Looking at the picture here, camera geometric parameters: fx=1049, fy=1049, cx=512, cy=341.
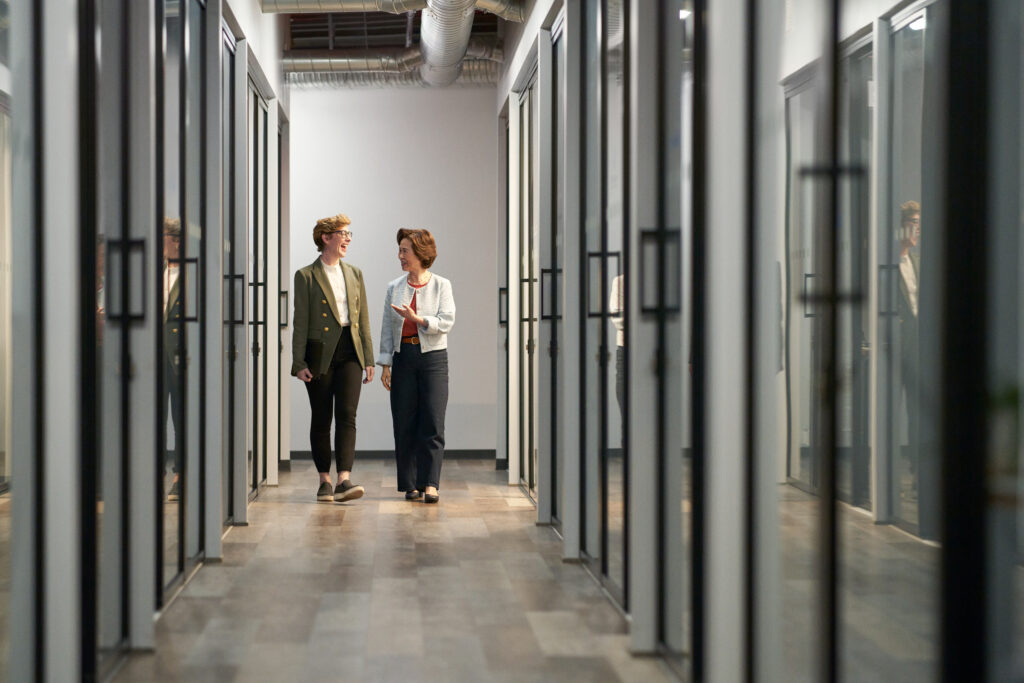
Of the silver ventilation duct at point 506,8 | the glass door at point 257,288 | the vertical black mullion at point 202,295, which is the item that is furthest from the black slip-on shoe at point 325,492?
the silver ventilation duct at point 506,8

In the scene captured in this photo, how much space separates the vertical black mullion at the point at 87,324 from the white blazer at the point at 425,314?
3465 millimetres

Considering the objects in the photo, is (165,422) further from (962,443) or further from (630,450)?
(962,443)

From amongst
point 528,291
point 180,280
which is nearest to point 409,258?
point 528,291

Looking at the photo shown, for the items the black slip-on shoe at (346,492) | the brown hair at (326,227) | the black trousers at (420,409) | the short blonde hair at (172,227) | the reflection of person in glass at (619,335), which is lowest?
the black slip-on shoe at (346,492)

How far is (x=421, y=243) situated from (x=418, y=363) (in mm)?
725

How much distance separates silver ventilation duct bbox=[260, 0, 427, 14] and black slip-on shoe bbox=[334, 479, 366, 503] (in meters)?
2.76

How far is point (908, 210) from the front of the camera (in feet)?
5.60

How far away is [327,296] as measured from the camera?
6.11 metres

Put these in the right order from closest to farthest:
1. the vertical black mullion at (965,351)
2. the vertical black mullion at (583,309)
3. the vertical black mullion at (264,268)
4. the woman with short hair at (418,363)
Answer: the vertical black mullion at (965,351)
the vertical black mullion at (583,309)
the woman with short hair at (418,363)
the vertical black mullion at (264,268)

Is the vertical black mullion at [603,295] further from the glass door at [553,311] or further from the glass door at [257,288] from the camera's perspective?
the glass door at [257,288]

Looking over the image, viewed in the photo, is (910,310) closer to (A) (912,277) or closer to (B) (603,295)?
(A) (912,277)

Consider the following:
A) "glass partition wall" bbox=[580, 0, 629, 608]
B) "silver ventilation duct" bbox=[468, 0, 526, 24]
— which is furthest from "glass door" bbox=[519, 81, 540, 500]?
"glass partition wall" bbox=[580, 0, 629, 608]

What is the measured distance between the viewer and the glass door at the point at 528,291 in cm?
626

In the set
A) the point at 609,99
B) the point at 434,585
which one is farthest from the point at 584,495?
the point at 609,99
